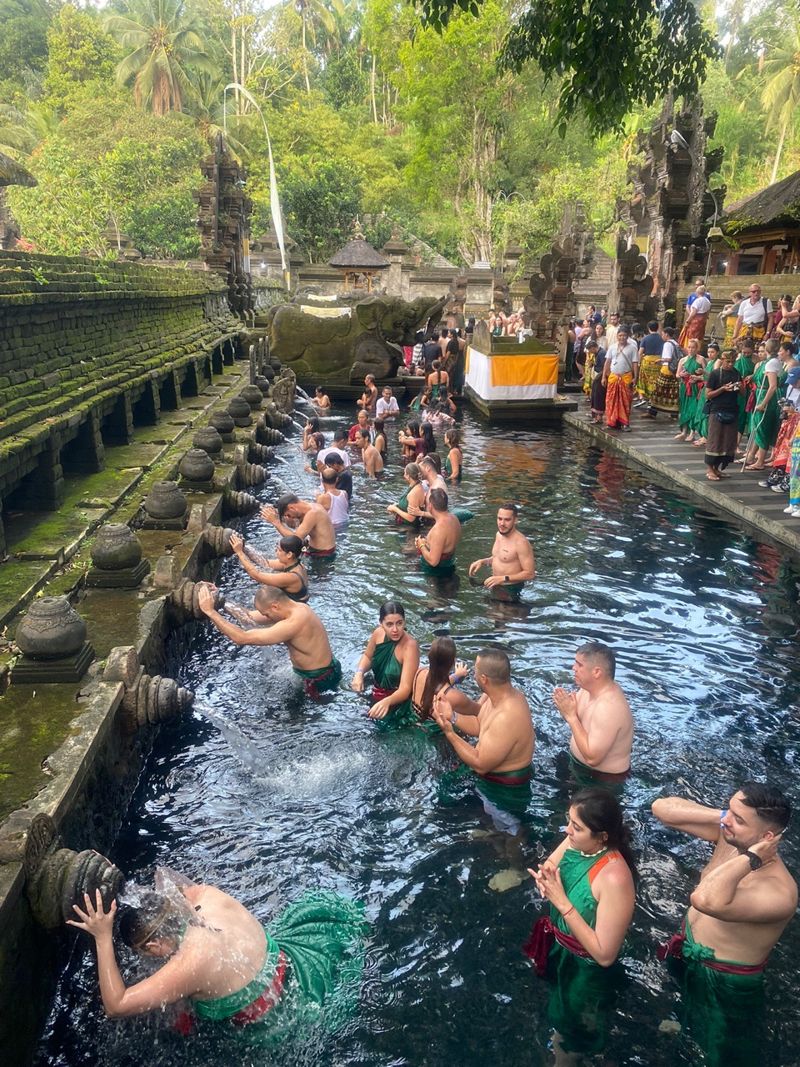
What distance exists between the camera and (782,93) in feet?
132

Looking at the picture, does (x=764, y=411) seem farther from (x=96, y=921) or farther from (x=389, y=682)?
(x=96, y=921)

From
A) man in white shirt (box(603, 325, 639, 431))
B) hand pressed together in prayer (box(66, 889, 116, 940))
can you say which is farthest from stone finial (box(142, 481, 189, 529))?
man in white shirt (box(603, 325, 639, 431))

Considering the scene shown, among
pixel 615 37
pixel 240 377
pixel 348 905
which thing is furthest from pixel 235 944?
pixel 240 377

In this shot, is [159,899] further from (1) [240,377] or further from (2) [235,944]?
(1) [240,377]

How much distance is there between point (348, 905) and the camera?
15.5 ft

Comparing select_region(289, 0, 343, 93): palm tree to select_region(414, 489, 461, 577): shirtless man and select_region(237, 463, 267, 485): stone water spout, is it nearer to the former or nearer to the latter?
select_region(237, 463, 267, 485): stone water spout

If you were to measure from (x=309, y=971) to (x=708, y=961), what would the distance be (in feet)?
6.55

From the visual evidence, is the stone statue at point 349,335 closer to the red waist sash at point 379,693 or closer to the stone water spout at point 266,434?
the stone water spout at point 266,434

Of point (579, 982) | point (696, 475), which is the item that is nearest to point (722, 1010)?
point (579, 982)

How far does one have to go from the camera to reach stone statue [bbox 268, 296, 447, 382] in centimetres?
2284

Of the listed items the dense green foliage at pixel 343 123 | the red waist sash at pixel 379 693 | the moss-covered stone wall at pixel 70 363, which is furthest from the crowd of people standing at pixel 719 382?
the dense green foliage at pixel 343 123

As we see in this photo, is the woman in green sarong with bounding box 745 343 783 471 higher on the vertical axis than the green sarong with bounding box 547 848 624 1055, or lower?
higher

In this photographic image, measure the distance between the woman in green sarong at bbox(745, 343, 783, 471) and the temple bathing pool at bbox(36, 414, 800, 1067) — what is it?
2.68 metres

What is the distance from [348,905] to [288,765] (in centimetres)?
153
